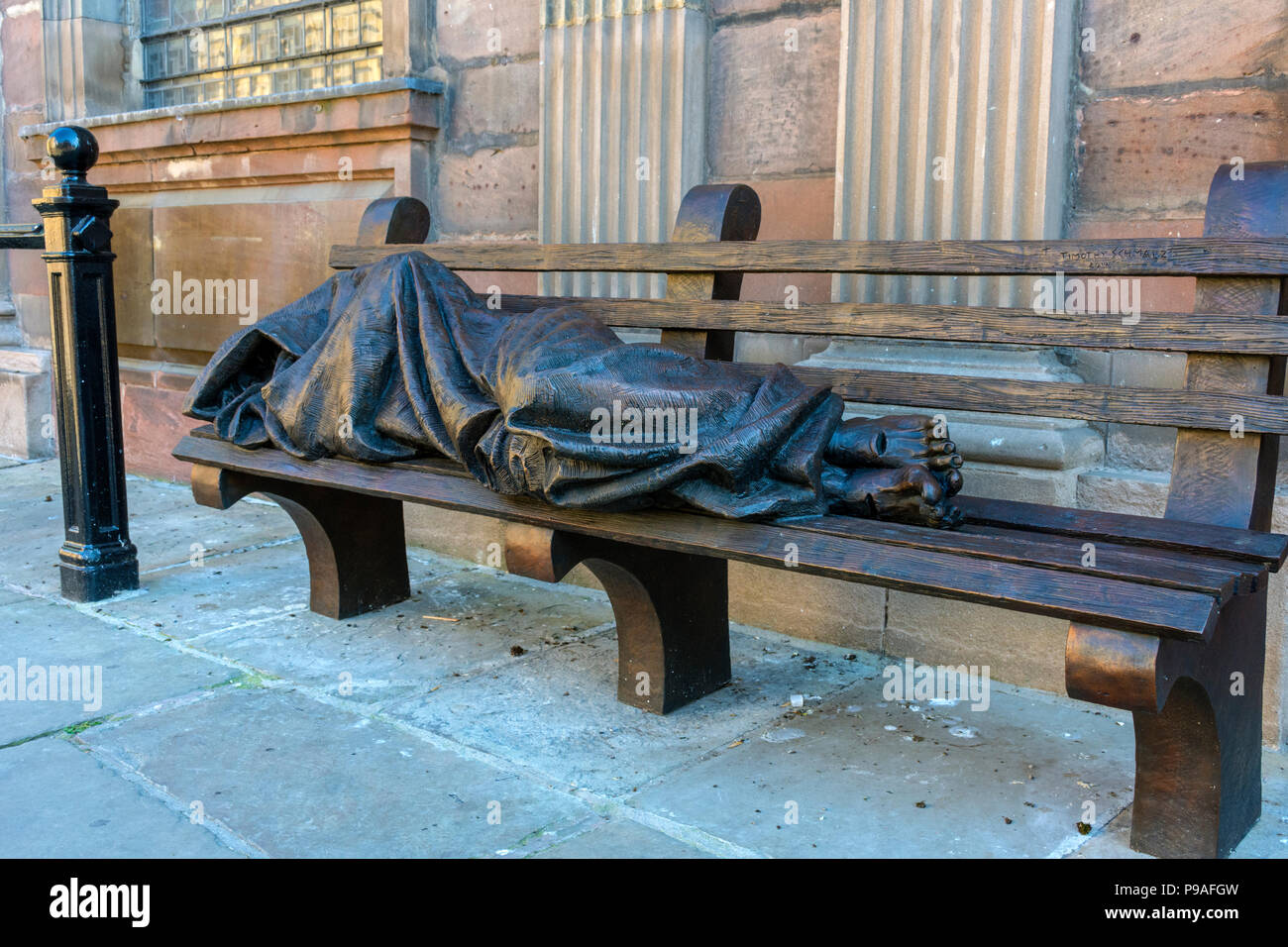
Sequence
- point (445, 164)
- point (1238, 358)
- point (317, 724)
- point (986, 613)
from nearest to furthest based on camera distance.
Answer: point (1238, 358) → point (317, 724) → point (986, 613) → point (445, 164)

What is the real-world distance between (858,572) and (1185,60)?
1.71 metres

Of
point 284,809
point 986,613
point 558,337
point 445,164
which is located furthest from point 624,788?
point 445,164

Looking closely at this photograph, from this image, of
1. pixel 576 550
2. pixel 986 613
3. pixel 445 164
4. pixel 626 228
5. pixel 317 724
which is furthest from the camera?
pixel 445 164

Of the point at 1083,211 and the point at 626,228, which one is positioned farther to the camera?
the point at 626,228

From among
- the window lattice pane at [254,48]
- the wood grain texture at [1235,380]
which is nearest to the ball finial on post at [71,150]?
the window lattice pane at [254,48]

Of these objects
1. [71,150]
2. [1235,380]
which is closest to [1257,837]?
[1235,380]

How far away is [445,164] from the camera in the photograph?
15.3ft

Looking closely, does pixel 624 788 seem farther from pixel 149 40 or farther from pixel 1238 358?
pixel 149 40

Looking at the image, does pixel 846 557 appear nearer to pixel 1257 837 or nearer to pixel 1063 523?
pixel 1063 523

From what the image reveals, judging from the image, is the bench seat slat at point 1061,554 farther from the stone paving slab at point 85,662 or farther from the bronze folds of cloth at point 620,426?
the stone paving slab at point 85,662

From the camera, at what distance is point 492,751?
8.66 ft

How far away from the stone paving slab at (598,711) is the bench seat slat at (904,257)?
1067mm

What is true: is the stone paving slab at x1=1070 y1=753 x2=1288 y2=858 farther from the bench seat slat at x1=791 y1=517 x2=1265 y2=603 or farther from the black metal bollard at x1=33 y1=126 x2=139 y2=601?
the black metal bollard at x1=33 y1=126 x2=139 y2=601

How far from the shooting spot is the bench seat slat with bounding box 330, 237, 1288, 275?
2.30m
